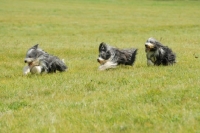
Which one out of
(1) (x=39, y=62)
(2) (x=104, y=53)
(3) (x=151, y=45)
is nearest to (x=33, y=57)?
(1) (x=39, y=62)

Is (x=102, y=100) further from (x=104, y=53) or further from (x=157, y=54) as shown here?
(x=157, y=54)

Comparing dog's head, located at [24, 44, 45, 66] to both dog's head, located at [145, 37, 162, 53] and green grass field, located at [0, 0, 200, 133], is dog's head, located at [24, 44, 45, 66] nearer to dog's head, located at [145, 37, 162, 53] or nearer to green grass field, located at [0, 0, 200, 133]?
green grass field, located at [0, 0, 200, 133]

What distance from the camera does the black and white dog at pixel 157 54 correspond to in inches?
633

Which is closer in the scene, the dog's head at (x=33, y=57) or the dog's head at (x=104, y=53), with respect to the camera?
the dog's head at (x=33, y=57)

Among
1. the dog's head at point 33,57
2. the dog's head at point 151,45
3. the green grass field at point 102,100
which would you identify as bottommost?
the green grass field at point 102,100

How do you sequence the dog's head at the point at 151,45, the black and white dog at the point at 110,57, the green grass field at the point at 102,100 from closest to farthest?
the green grass field at the point at 102,100
the black and white dog at the point at 110,57
the dog's head at the point at 151,45

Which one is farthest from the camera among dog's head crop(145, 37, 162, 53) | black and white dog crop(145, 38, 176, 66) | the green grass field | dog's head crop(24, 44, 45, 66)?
black and white dog crop(145, 38, 176, 66)

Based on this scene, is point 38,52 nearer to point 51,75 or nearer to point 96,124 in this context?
point 51,75

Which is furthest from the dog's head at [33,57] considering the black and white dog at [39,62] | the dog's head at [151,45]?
the dog's head at [151,45]

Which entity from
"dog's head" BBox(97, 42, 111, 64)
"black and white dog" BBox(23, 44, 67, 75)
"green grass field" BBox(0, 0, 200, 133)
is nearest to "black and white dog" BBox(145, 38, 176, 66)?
"green grass field" BBox(0, 0, 200, 133)

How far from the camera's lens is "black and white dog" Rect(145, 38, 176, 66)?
52.7 feet

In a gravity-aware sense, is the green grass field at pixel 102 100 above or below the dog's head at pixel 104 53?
below

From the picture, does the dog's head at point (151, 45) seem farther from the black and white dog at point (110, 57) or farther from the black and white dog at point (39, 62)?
the black and white dog at point (39, 62)

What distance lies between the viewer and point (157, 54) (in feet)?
53.5
